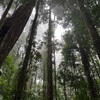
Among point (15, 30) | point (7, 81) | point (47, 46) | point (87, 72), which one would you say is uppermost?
point (47, 46)

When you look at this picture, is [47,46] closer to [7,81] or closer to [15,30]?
[7,81]

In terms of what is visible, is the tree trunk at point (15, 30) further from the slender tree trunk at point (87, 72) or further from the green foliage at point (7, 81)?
the slender tree trunk at point (87, 72)

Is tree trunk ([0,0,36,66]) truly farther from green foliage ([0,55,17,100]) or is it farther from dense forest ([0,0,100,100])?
green foliage ([0,55,17,100])

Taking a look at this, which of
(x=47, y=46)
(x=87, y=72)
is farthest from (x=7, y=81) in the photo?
(x=87, y=72)

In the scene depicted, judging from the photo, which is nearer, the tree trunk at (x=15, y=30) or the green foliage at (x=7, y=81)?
the tree trunk at (x=15, y=30)

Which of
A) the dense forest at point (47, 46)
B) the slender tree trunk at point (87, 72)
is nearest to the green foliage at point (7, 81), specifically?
the dense forest at point (47, 46)

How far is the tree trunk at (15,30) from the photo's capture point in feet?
15.2

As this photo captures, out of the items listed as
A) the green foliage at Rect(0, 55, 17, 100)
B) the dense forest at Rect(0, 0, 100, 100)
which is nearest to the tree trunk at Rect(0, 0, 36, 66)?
the dense forest at Rect(0, 0, 100, 100)

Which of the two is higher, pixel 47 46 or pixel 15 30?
pixel 47 46

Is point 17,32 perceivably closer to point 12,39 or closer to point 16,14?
point 12,39

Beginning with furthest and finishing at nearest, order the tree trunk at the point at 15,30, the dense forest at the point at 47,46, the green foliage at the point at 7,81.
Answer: the green foliage at the point at 7,81
the dense forest at the point at 47,46
the tree trunk at the point at 15,30

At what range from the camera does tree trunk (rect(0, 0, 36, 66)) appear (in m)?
4.62

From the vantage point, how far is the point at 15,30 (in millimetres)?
5270

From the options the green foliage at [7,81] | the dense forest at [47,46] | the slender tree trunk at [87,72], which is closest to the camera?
the dense forest at [47,46]
